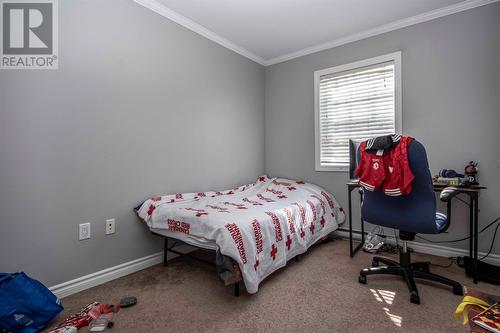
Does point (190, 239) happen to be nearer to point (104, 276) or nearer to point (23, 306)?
point (104, 276)

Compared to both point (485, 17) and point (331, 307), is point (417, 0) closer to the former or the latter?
point (485, 17)

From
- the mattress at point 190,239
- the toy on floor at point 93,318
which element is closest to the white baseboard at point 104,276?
the toy on floor at point 93,318

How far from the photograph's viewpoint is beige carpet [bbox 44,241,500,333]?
143 centimetres

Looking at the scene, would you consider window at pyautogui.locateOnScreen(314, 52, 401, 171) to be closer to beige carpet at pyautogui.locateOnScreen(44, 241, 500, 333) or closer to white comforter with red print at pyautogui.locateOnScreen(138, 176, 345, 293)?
white comforter with red print at pyautogui.locateOnScreen(138, 176, 345, 293)

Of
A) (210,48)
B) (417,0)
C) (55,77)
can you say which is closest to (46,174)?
(55,77)

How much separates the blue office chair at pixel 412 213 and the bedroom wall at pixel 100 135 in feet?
5.75

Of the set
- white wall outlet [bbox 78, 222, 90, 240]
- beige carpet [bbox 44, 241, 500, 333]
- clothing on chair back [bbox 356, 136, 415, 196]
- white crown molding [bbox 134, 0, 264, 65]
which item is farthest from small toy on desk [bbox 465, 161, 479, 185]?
white wall outlet [bbox 78, 222, 90, 240]

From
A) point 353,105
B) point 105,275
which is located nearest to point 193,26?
point 353,105

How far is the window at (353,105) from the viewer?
9.01ft

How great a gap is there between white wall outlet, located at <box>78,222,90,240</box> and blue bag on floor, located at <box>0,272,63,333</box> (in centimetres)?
44

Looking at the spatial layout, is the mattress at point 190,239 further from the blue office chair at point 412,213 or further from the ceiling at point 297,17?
the ceiling at point 297,17

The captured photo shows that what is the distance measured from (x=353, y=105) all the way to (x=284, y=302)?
234cm

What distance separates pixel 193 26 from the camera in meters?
2.67

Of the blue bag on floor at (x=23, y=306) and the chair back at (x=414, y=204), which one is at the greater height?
the chair back at (x=414, y=204)
